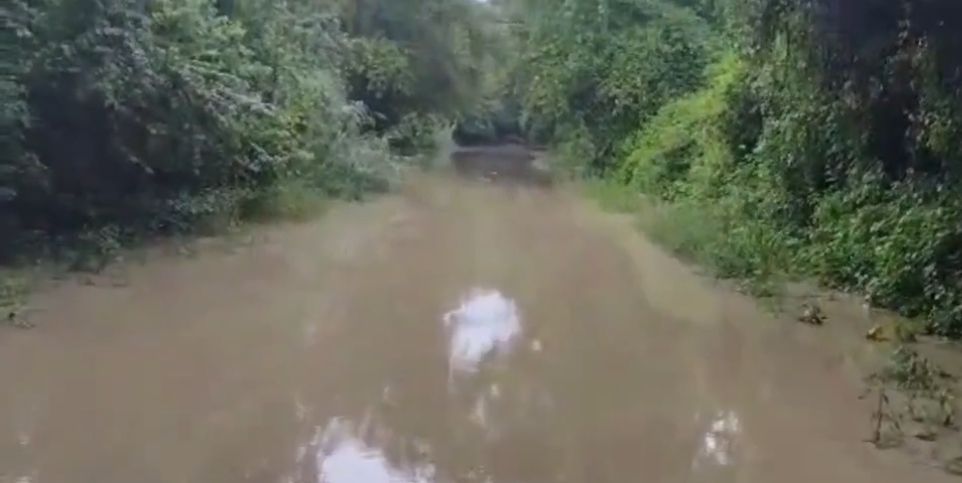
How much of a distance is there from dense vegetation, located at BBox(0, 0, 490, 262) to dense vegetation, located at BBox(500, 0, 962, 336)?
20.7 feet

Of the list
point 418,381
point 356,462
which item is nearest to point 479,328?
point 418,381

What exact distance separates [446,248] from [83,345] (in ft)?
27.5

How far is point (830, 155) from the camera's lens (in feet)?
48.5

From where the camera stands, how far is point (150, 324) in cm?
1084

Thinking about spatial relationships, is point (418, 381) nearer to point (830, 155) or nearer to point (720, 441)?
point (720, 441)

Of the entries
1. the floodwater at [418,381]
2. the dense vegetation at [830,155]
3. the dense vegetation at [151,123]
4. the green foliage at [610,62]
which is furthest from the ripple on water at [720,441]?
the green foliage at [610,62]

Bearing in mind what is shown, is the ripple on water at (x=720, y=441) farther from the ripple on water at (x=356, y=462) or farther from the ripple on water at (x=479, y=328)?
the ripple on water at (x=479, y=328)

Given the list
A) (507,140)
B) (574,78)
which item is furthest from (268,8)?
(507,140)

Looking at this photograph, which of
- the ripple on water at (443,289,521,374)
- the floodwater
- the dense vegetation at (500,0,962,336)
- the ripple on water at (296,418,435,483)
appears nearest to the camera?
the ripple on water at (296,418,435,483)

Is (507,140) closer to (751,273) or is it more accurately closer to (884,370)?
(751,273)

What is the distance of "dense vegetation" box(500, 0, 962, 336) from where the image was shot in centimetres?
1121

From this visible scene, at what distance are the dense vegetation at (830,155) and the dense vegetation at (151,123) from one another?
20.7ft

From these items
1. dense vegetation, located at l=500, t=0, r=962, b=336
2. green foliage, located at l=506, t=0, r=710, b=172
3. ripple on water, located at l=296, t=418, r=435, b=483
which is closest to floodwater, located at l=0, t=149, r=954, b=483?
ripple on water, located at l=296, t=418, r=435, b=483

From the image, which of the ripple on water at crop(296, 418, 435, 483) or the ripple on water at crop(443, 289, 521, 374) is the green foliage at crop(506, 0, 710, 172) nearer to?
the ripple on water at crop(443, 289, 521, 374)
